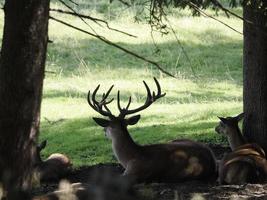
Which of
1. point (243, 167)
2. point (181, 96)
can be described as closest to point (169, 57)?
point (181, 96)

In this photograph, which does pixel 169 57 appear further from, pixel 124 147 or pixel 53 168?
pixel 124 147

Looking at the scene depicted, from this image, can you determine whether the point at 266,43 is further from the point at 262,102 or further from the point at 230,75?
the point at 230,75

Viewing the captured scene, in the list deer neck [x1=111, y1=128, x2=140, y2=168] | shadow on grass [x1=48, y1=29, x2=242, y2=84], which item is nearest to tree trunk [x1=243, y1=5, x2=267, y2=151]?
deer neck [x1=111, y1=128, x2=140, y2=168]

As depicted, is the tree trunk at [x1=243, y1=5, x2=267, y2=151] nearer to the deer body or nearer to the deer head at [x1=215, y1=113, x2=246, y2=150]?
the deer head at [x1=215, y1=113, x2=246, y2=150]

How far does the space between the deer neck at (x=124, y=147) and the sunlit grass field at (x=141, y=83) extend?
169 centimetres

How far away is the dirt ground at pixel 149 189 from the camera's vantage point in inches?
110

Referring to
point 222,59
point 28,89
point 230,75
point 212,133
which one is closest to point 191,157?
point 212,133

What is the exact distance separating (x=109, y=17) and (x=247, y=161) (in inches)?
808

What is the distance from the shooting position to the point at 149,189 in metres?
3.07

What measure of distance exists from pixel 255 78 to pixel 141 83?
12319mm

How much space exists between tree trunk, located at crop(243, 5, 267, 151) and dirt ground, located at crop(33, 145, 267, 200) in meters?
1.09

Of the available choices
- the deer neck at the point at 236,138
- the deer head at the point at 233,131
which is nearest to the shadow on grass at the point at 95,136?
the deer head at the point at 233,131

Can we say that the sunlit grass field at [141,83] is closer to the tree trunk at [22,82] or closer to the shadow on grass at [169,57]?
the shadow on grass at [169,57]

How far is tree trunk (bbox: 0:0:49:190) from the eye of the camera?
620 centimetres
